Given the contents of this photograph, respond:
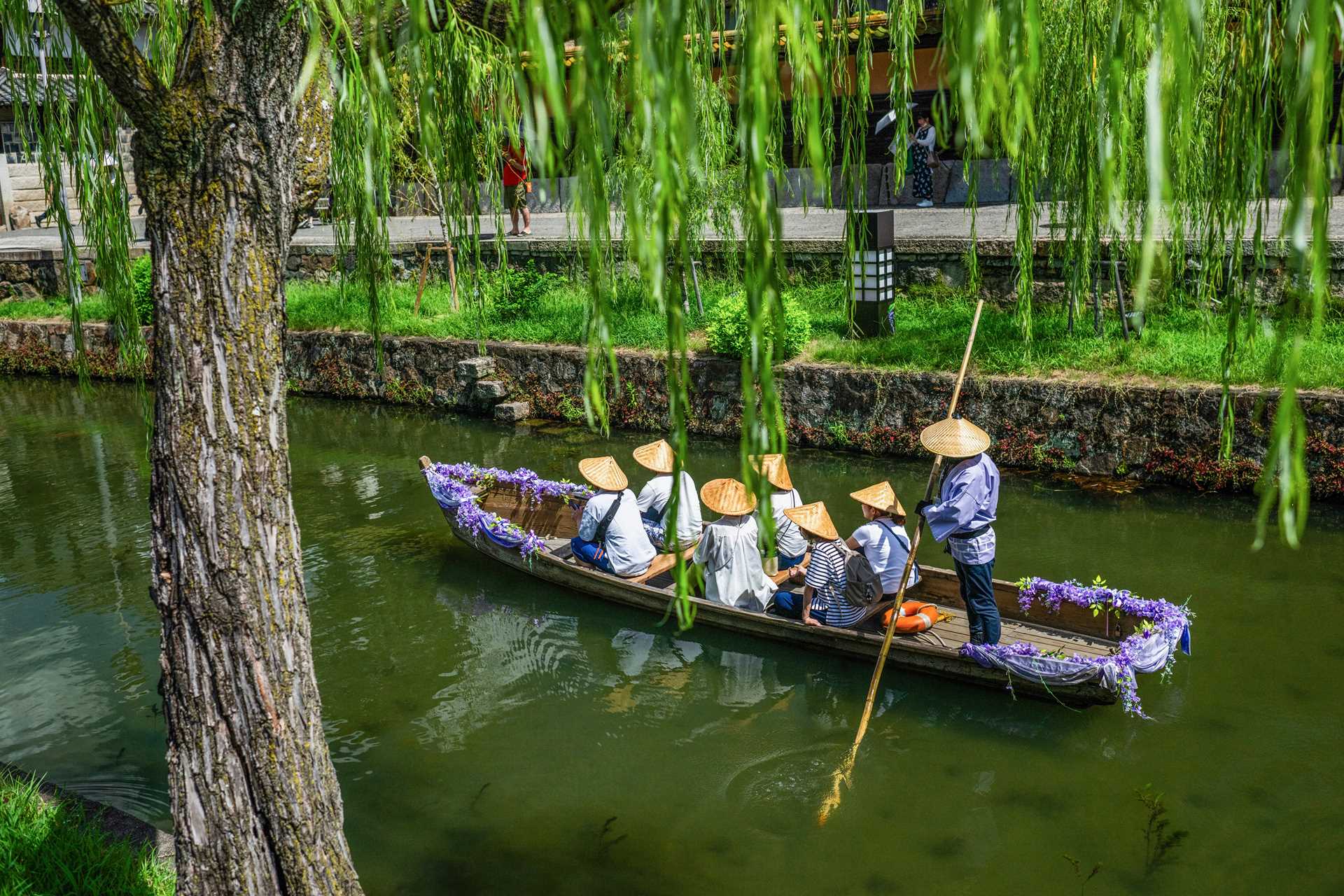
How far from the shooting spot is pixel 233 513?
3.23 metres

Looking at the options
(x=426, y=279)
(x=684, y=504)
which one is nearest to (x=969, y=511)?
(x=684, y=504)

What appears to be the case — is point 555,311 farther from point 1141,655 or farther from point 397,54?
point 397,54

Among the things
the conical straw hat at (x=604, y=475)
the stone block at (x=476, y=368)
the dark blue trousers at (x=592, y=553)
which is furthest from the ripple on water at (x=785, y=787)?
the stone block at (x=476, y=368)

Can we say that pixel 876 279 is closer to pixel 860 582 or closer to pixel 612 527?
pixel 612 527

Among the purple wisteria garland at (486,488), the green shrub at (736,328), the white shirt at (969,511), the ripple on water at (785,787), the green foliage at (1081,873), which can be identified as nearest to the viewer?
the green foliage at (1081,873)

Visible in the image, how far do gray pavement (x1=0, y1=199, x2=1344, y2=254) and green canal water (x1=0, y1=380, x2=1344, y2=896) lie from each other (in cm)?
360

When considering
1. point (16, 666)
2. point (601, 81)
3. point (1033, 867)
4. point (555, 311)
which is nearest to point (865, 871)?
point (1033, 867)

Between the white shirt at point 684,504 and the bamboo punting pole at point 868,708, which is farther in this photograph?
the white shirt at point 684,504

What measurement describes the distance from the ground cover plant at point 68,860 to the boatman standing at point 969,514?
13.0 ft

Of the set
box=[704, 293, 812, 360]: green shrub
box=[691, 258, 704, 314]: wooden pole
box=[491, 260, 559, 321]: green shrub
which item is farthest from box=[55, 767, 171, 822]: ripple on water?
box=[491, 260, 559, 321]: green shrub

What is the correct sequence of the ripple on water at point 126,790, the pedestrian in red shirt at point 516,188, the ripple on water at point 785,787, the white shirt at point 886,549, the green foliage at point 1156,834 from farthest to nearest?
the pedestrian in red shirt at point 516,188 < the white shirt at point 886,549 < the ripple on water at point 126,790 < the ripple on water at point 785,787 < the green foliage at point 1156,834

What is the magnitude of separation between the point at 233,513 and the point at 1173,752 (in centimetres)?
473

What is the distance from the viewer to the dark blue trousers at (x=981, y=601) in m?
6.22

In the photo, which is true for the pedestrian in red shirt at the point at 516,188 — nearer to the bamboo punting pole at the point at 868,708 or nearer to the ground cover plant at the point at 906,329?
the ground cover plant at the point at 906,329
